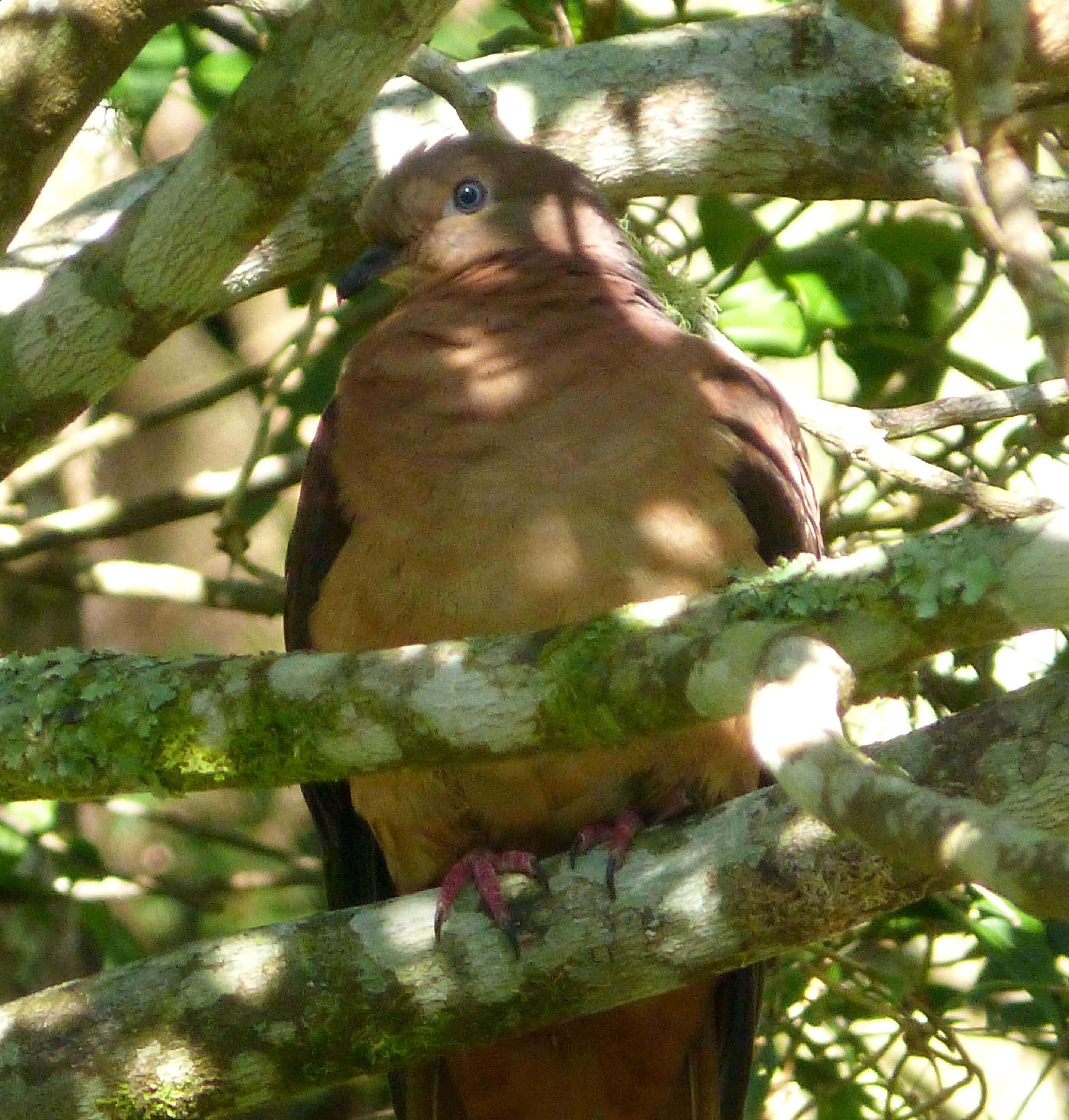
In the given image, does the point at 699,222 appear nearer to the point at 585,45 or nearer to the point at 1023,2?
the point at 585,45

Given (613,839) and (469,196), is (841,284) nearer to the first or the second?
(469,196)

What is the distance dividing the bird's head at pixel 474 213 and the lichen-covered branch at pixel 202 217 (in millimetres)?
1026

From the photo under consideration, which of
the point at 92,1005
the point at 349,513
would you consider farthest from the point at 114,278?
the point at 92,1005

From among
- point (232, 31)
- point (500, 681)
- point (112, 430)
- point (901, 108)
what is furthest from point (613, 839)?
point (232, 31)

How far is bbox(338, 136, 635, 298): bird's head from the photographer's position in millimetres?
3873

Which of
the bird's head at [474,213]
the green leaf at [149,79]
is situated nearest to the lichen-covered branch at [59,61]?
the green leaf at [149,79]

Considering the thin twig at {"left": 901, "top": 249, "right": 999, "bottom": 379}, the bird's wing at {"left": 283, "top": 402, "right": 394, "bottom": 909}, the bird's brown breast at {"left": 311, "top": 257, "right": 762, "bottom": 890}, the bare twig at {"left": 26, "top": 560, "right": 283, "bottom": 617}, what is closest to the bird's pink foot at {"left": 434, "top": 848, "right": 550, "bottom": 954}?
the bird's brown breast at {"left": 311, "top": 257, "right": 762, "bottom": 890}

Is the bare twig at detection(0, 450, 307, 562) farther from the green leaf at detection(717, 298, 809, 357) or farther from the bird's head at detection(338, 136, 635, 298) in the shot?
the green leaf at detection(717, 298, 809, 357)

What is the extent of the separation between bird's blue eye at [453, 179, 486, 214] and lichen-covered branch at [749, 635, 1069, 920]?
232cm

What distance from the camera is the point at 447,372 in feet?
11.4

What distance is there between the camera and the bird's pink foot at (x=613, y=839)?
9.53 ft

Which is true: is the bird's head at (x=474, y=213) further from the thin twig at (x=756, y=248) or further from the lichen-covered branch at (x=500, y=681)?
the lichen-covered branch at (x=500, y=681)

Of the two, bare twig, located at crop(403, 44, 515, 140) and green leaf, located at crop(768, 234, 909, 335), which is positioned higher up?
bare twig, located at crop(403, 44, 515, 140)

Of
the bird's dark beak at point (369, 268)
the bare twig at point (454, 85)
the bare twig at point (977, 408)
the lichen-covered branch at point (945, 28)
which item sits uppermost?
the lichen-covered branch at point (945, 28)
